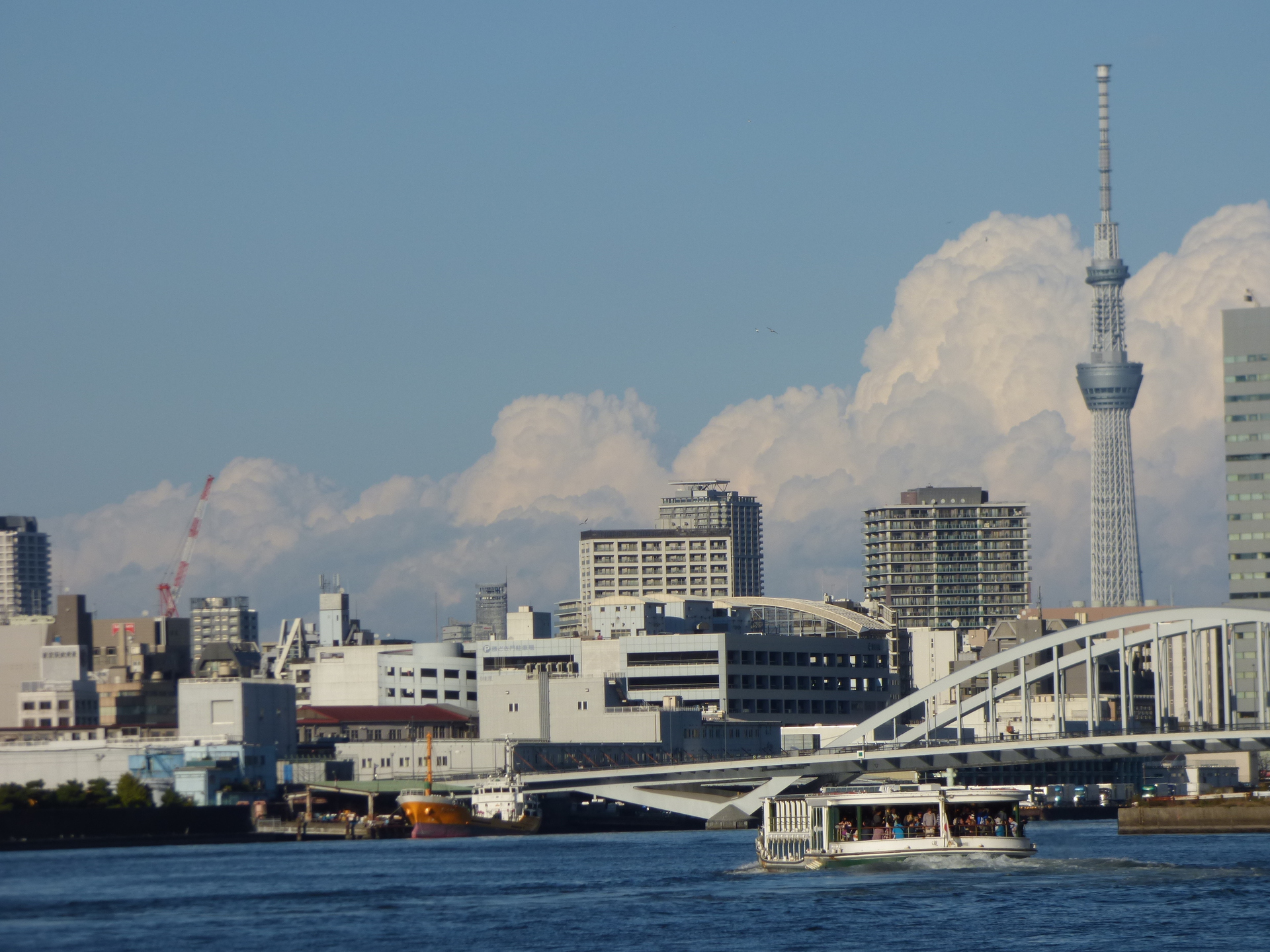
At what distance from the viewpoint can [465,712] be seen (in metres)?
192

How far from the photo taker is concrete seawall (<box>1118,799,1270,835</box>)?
12300cm

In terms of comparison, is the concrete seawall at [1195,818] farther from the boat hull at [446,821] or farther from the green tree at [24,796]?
the green tree at [24,796]

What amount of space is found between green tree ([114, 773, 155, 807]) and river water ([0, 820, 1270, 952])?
24810mm

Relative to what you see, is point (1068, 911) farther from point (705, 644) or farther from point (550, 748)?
point (705, 644)

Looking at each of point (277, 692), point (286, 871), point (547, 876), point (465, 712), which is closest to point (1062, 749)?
point (547, 876)

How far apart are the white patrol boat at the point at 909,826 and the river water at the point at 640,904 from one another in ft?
3.23

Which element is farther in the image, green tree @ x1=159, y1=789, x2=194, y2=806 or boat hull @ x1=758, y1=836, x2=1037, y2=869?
green tree @ x1=159, y1=789, x2=194, y2=806

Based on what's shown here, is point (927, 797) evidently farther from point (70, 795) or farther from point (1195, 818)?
point (70, 795)

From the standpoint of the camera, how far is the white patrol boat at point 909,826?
86312 mm

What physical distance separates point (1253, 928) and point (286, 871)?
43230mm

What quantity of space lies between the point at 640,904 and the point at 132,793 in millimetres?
61087

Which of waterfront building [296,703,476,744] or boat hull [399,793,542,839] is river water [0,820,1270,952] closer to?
boat hull [399,793,542,839]

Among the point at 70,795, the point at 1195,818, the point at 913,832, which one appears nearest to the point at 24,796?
the point at 70,795

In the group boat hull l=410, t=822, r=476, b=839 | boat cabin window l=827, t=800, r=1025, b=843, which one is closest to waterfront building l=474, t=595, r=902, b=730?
boat hull l=410, t=822, r=476, b=839
